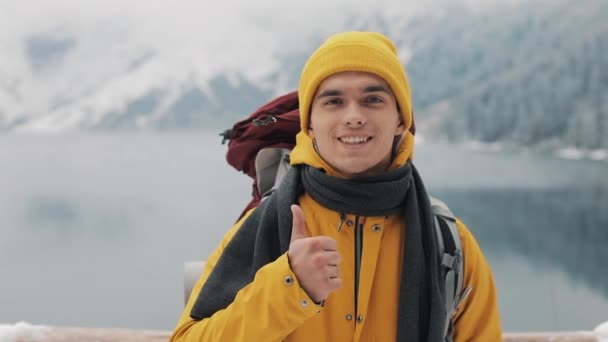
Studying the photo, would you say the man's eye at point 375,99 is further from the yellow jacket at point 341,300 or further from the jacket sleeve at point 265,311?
the jacket sleeve at point 265,311

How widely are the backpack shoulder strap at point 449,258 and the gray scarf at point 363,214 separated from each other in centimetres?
2

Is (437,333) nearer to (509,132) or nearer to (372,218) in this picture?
(372,218)

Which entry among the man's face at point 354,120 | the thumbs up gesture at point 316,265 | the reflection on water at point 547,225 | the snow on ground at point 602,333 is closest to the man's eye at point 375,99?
the man's face at point 354,120

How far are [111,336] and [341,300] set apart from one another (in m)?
0.87

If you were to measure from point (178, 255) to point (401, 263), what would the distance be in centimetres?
688

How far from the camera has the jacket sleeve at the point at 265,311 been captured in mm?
649

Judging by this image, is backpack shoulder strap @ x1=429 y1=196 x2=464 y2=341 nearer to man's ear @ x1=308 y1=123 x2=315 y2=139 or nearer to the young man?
the young man

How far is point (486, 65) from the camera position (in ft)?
70.9

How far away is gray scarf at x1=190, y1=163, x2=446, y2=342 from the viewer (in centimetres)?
74

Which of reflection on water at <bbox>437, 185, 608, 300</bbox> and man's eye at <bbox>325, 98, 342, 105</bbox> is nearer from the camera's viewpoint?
man's eye at <bbox>325, 98, 342, 105</bbox>

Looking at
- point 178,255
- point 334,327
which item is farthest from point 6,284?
point 334,327

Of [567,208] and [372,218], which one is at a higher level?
[567,208]

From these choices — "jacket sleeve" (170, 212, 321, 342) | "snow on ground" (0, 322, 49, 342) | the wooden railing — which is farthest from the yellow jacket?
"snow on ground" (0, 322, 49, 342)

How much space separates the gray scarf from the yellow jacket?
0.02 metres
